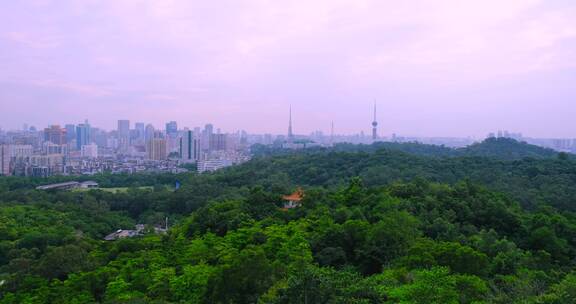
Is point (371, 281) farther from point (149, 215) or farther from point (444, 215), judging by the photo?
point (149, 215)

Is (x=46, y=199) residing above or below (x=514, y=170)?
below

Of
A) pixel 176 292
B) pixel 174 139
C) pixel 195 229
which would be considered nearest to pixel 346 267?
pixel 176 292

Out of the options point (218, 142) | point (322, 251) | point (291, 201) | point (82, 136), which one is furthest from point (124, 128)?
point (322, 251)

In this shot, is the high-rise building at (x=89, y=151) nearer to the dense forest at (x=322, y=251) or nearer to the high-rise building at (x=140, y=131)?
the high-rise building at (x=140, y=131)

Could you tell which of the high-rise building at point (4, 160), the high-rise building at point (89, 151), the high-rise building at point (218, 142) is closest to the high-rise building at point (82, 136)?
the high-rise building at point (89, 151)

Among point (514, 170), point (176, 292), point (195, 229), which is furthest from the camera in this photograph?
point (514, 170)

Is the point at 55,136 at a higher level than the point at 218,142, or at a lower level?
higher

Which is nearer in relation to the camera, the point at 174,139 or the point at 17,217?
the point at 17,217

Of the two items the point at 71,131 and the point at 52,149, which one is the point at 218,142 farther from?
the point at 71,131
